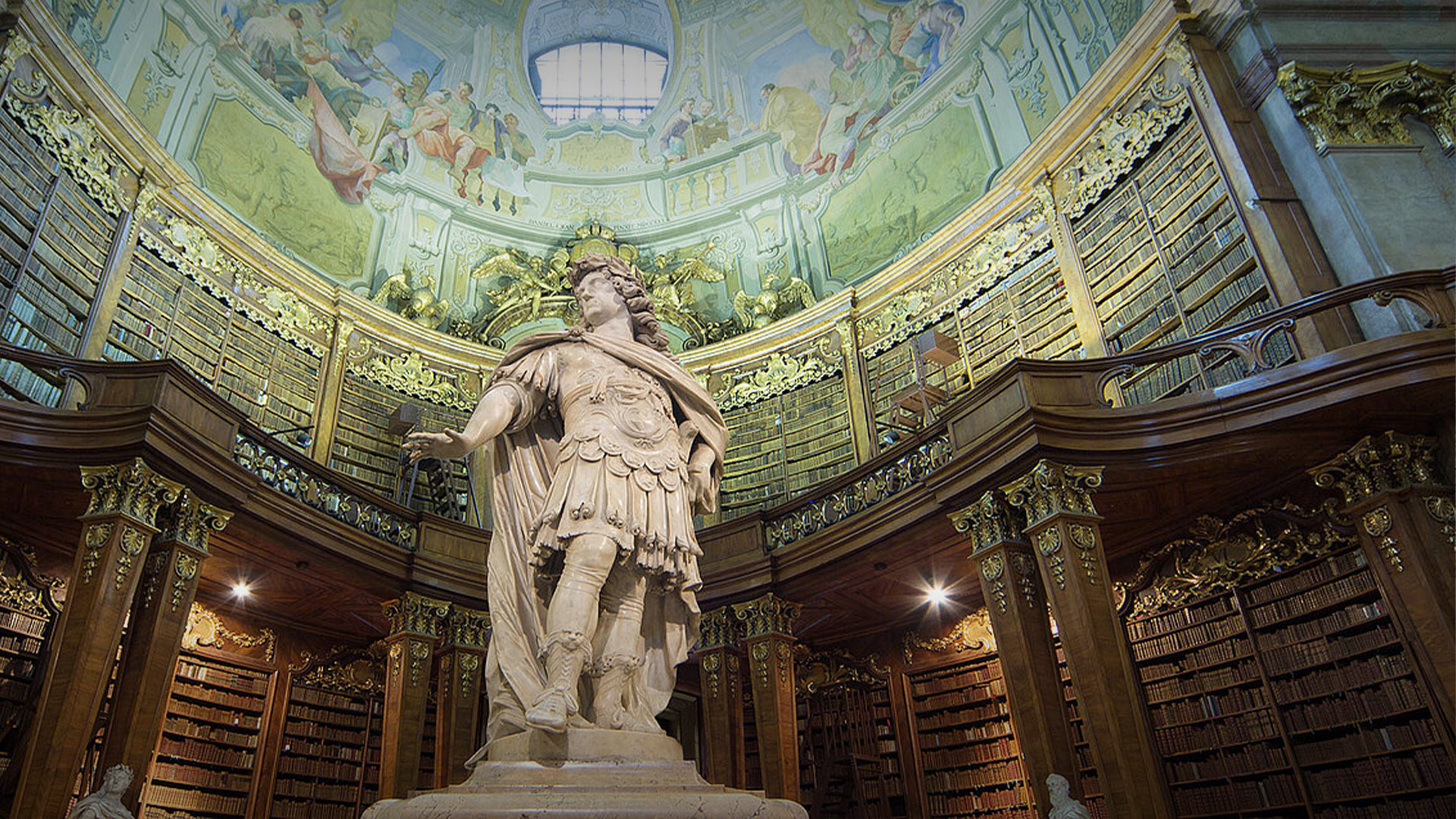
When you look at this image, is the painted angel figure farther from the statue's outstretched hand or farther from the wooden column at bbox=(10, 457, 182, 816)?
the wooden column at bbox=(10, 457, 182, 816)

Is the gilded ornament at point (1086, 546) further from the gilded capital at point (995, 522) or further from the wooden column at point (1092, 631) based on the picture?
the gilded capital at point (995, 522)

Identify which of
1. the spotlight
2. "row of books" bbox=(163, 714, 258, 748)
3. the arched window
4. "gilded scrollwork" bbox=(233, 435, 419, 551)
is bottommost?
"row of books" bbox=(163, 714, 258, 748)

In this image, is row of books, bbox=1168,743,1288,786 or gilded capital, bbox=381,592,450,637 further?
gilded capital, bbox=381,592,450,637

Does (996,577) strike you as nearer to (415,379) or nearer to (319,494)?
(319,494)

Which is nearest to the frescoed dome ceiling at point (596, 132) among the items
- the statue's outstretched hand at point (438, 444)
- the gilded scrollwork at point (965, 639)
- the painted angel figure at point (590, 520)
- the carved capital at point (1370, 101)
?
the carved capital at point (1370, 101)

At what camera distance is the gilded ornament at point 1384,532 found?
17.4 feet

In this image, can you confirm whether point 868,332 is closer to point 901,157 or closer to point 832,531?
point 901,157

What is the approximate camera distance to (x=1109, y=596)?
5449 mm

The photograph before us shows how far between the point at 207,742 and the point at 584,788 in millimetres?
6907

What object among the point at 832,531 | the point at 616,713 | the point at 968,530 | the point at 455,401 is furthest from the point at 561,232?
the point at 616,713

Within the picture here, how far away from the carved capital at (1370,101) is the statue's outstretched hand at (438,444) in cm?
681

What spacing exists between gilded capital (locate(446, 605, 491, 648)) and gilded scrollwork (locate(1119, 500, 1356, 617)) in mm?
5570

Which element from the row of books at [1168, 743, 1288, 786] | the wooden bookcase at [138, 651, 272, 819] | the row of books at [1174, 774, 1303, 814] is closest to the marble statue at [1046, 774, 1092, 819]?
the row of books at [1174, 774, 1303, 814]

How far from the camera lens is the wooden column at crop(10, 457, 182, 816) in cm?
473
